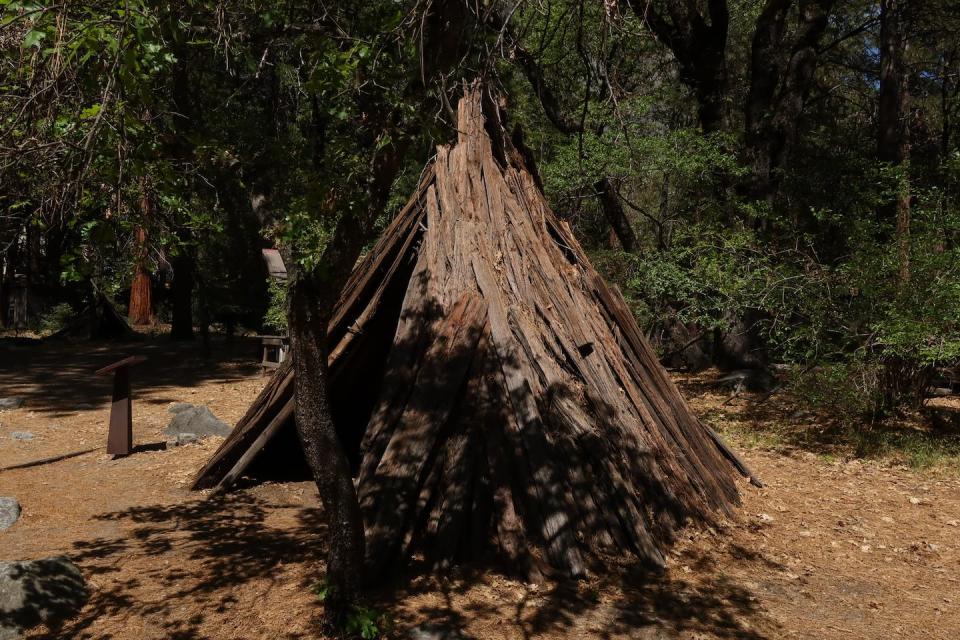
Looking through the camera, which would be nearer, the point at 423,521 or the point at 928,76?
the point at 423,521

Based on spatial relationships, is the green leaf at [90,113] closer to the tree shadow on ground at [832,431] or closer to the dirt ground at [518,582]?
the dirt ground at [518,582]

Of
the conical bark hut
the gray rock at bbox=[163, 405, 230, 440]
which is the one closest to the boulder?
the gray rock at bbox=[163, 405, 230, 440]

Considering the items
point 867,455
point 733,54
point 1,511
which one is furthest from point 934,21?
point 1,511

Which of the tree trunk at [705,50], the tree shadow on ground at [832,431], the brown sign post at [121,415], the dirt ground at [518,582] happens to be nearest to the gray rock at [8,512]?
the dirt ground at [518,582]

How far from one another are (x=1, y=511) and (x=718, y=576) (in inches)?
222

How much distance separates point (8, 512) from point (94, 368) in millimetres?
10675

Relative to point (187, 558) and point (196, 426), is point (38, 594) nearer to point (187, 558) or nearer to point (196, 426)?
point (187, 558)

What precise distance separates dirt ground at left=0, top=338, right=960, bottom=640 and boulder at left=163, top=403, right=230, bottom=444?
49 cm

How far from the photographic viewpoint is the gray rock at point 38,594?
438 cm

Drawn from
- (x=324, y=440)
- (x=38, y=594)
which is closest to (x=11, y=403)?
(x=38, y=594)

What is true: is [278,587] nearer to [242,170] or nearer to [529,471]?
[529,471]

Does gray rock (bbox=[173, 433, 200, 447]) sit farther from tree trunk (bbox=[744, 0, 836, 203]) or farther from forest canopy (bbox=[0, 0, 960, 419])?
tree trunk (bbox=[744, 0, 836, 203])

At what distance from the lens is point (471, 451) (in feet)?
17.5

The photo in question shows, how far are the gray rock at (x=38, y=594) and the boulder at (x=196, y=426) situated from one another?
4288 mm
